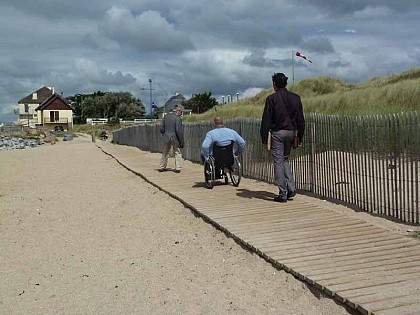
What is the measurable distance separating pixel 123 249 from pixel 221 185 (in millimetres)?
4365

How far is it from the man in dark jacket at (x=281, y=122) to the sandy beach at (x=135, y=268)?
152 cm

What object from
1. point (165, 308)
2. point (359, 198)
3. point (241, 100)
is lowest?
point (165, 308)

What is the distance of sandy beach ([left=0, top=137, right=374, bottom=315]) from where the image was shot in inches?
190

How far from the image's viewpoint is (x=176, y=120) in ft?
45.7

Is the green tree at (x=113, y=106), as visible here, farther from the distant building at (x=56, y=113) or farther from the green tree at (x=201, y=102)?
the green tree at (x=201, y=102)

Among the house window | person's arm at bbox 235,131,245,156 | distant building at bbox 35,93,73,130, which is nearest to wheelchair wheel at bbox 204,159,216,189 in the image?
person's arm at bbox 235,131,245,156

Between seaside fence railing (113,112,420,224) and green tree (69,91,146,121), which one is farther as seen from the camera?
green tree (69,91,146,121)

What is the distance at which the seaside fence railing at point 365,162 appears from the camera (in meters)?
6.62

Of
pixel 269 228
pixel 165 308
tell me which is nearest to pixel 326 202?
pixel 269 228

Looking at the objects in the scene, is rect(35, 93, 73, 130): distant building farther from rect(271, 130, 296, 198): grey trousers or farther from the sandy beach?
rect(271, 130, 296, 198): grey trousers

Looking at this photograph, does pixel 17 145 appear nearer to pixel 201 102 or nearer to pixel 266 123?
pixel 201 102

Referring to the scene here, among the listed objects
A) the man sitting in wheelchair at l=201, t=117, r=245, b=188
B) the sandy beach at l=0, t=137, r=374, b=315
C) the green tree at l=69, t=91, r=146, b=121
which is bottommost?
the sandy beach at l=0, t=137, r=374, b=315

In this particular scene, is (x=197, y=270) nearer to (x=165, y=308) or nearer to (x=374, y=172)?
(x=165, y=308)

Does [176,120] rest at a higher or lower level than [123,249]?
higher
